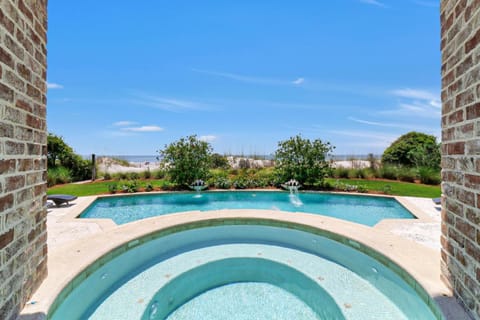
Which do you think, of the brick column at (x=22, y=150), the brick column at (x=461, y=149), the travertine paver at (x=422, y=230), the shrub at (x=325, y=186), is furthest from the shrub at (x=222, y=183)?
the brick column at (x=461, y=149)

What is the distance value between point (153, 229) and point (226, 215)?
5.52 ft

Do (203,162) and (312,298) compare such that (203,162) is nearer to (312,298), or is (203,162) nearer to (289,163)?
(289,163)

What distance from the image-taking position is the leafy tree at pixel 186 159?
36.2 ft

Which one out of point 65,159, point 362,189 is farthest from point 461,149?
point 65,159

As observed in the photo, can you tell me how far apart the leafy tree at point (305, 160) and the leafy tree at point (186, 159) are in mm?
4066

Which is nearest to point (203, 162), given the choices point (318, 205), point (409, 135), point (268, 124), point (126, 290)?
point (318, 205)

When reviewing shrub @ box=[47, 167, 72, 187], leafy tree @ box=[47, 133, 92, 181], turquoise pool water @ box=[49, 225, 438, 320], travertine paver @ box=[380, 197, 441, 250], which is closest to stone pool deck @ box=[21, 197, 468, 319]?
travertine paver @ box=[380, 197, 441, 250]

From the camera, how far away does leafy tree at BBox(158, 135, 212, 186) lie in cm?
1104

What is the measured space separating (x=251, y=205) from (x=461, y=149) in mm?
7064

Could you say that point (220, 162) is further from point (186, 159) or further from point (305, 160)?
point (305, 160)

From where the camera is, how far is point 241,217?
5.21m

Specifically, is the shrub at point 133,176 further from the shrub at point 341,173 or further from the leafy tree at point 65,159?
the shrub at point 341,173

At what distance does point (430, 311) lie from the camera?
7.09ft

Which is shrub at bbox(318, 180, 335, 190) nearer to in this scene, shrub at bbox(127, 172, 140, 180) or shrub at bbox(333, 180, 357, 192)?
shrub at bbox(333, 180, 357, 192)
